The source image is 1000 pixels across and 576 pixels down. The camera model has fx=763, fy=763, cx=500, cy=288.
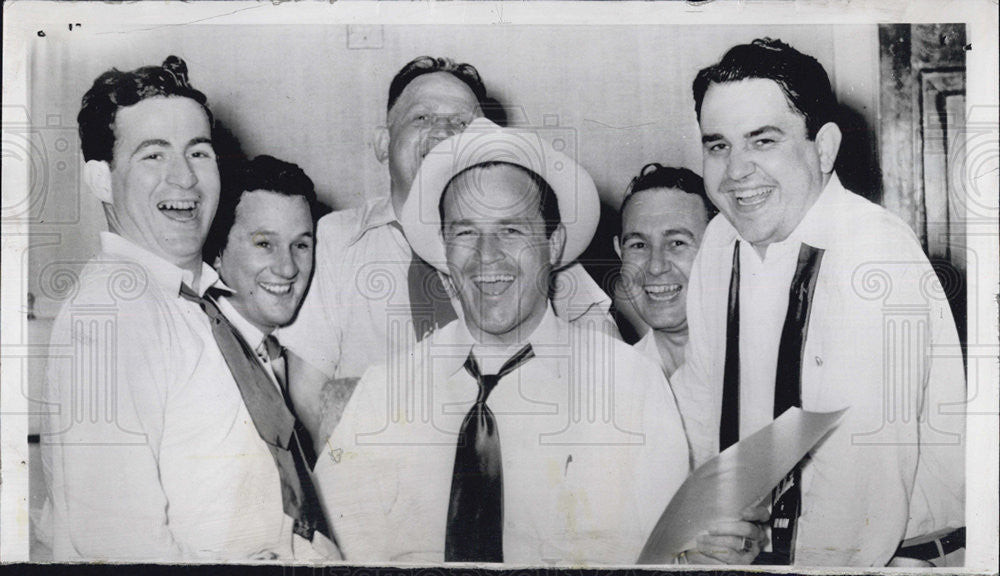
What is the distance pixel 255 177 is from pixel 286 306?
1.59 ft

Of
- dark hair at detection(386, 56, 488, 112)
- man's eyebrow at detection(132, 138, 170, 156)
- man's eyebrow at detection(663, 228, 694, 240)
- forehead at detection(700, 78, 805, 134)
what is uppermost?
dark hair at detection(386, 56, 488, 112)

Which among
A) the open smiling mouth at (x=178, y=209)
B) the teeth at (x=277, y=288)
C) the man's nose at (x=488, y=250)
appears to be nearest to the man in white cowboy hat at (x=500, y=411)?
the man's nose at (x=488, y=250)

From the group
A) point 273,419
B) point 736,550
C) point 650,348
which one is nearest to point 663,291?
point 650,348

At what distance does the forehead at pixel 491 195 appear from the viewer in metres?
2.78

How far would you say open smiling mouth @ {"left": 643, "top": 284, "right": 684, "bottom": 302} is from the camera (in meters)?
2.78

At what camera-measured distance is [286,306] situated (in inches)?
111

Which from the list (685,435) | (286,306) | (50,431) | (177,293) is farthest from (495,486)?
(50,431)

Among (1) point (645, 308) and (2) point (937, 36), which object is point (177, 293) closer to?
(1) point (645, 308)

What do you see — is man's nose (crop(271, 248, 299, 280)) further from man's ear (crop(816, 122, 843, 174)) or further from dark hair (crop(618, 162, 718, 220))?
man's ear (crop(816, 122, 843, 174))

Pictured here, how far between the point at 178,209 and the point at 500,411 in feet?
4.55

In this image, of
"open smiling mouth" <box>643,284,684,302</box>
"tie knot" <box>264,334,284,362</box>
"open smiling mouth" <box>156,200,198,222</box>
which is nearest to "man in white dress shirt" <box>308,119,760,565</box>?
"open smiling mouth" <box>643,284,684,302</box>

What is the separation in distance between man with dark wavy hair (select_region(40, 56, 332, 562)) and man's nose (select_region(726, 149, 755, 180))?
6.15 feet

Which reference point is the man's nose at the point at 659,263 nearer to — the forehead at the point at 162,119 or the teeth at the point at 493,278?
the teeth at the point at 493,278

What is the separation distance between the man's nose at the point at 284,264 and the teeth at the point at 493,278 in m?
0.67
